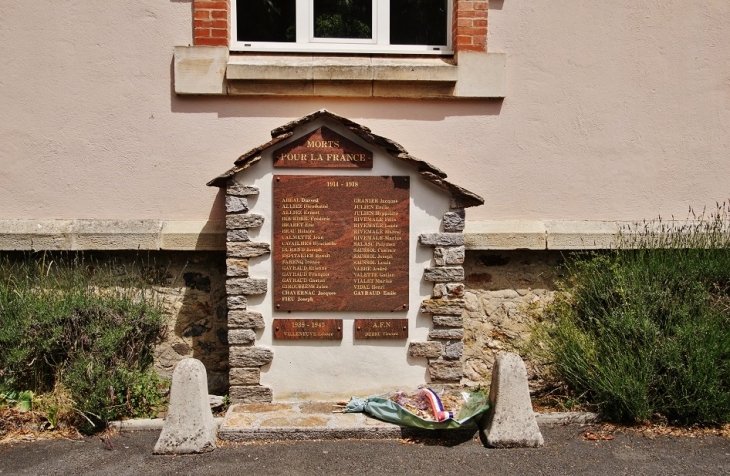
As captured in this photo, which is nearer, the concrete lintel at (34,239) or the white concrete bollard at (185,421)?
the white concrete bollard at (185,421)

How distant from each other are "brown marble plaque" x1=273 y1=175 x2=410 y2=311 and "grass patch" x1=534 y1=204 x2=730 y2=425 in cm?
149

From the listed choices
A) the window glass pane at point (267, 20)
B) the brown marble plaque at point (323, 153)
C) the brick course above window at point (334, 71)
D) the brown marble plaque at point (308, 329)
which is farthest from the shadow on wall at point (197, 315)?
the window glass pane at point (267, 20)

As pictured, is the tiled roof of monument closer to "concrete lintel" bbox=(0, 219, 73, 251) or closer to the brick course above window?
the brick course above window

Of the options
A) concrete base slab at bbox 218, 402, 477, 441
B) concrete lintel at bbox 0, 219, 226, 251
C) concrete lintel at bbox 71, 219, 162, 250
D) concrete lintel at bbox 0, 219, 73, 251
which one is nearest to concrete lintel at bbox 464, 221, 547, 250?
concrete base slab at bbox 218, 402, 477, 441

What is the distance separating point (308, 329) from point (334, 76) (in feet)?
7.15

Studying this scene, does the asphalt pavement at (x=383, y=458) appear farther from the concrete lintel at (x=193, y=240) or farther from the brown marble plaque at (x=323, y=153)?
the brown marble plaque at (x=323, y=153)

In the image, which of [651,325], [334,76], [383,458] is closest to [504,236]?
[651,325]

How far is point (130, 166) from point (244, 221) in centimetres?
132

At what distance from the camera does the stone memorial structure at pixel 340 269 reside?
4.98m

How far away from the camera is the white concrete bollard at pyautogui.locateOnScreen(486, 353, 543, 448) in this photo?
4355 mm

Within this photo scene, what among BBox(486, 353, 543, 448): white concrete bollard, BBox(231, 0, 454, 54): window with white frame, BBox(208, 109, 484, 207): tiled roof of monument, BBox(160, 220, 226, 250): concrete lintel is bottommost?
BBox(486, 353, 543, 448): white concrete bollard

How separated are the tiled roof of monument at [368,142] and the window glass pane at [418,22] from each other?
1.32 meters

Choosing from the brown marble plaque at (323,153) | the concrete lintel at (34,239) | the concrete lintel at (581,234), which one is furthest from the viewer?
the concrete lintel at (581,234)

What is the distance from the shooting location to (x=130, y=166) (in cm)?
548
